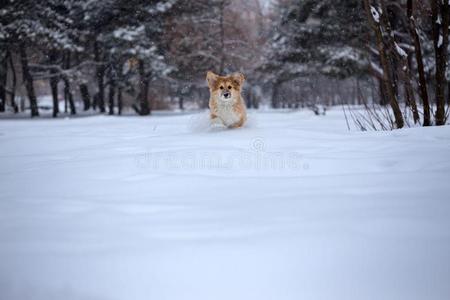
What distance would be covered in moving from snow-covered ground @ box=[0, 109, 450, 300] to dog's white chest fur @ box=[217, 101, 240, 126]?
9.63 ft

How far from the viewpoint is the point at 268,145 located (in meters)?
4.02

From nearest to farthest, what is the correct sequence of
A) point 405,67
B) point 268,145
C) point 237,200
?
point 237,200 → point 268,145 → point 405,67

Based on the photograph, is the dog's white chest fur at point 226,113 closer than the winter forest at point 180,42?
Yes

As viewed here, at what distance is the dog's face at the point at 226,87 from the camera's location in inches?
228

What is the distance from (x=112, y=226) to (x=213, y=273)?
64 centimetres

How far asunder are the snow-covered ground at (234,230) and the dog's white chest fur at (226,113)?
2.94 meters

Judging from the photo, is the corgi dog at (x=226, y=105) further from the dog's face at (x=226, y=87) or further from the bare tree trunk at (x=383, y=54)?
the bare tree trunk at (x=383, y=54)

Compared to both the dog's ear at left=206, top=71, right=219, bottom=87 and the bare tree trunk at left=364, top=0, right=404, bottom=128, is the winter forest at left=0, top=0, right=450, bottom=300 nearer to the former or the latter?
the bare tree trunk at left=364, top=0, right=404, bottom=128

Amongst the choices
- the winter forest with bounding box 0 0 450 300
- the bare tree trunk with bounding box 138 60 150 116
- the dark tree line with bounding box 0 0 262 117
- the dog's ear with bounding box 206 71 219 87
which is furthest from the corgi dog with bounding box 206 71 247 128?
the bare tree trunk with bounding box 138 60 150 116

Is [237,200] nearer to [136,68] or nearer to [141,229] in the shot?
[141,229]

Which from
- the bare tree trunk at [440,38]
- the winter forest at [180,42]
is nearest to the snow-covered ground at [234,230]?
the bare tree trunk at [440,38]

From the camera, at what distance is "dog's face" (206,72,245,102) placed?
19.0ft

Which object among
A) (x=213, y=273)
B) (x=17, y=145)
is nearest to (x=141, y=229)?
(x=213, y=273)

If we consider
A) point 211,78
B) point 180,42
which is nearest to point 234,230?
point 211,78
